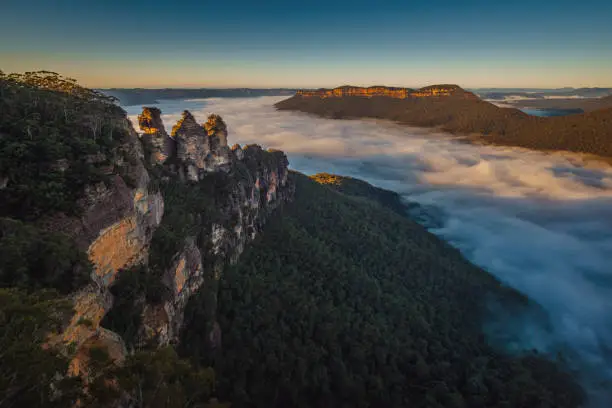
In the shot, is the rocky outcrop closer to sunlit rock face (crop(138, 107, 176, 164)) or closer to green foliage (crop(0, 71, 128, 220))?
sunlit rock face (crop(138, 107, 176, 164))

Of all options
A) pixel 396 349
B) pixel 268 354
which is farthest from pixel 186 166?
pixel 396 349

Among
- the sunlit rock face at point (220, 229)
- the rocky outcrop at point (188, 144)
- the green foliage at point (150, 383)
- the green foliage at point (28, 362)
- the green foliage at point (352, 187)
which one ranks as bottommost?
the green foliage at point (352, 187)

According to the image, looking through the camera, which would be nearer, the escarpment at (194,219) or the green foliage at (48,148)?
the green foliage at (48,148)

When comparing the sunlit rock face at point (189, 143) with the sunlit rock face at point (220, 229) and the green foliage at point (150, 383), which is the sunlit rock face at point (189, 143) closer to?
the sunlit rock face at point (220, 229)

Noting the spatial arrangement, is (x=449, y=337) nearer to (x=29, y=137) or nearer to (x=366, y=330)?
(x=366, y=330)

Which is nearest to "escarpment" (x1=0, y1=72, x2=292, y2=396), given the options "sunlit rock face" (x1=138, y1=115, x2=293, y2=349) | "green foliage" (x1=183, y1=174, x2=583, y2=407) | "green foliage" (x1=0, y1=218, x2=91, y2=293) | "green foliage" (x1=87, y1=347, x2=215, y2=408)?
"green foliage" (x1=0, y1=218, x2=91, y2=293)

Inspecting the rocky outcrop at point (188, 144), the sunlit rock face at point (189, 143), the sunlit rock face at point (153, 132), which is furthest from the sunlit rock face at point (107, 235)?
the sunlit rock face at point (189, 143)

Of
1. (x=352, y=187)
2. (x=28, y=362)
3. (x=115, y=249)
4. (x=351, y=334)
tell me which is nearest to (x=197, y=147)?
(x=115, y=249)
